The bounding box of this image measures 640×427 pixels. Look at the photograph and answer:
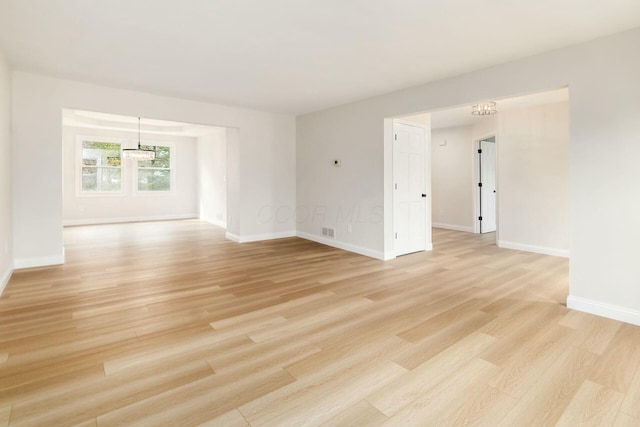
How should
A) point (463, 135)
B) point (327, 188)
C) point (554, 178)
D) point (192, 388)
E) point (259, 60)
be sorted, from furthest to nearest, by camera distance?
1. point (463, 135)
2. point (327, 188)
3. point (554, 178)
4. point (259, 60)
5. point (192, 388)

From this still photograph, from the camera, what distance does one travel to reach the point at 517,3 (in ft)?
8.16

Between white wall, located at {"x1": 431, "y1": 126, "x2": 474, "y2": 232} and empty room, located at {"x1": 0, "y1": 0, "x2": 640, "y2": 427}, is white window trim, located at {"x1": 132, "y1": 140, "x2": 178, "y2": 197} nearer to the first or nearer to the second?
empty room, located at {"x1": 0, "y1": 0, "x2": 640, "y2": 427}

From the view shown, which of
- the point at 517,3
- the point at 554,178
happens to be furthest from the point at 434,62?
the point at 554,178

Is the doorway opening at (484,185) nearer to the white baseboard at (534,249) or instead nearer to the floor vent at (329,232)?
the white baseboard at (534,249)

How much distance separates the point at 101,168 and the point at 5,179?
6036 millimetres

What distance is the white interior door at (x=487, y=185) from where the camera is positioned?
25.2 feet

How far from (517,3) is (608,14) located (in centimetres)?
77

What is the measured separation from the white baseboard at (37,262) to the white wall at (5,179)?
0.66 ft

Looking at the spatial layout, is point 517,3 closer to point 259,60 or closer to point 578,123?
point 578,123

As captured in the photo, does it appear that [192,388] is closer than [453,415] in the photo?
No

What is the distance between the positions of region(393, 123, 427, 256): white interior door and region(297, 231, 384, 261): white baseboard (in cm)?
27

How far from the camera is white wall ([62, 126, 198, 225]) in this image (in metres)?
8.83

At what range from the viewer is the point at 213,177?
31.3 ft

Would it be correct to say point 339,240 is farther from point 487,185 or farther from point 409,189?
point 487,185
